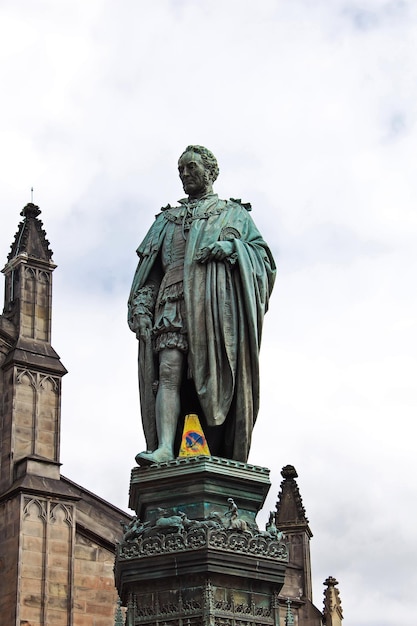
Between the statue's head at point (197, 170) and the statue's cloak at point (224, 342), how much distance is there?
583 mm

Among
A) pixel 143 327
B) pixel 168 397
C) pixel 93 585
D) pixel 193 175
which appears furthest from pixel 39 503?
pixel 168 397

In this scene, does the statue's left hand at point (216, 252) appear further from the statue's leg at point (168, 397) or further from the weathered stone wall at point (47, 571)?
the weathered stone wall at point (47, 571)

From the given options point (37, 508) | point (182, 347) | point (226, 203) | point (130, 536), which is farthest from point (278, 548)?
point (37, 508)

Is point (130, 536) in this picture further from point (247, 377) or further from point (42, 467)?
point (42, 467)

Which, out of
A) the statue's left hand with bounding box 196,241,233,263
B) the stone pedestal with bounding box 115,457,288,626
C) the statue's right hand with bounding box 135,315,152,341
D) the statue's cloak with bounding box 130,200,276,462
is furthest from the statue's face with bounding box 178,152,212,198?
the stone pedestal with bounding box 115,457,288,626

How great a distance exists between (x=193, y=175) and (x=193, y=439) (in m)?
1.90

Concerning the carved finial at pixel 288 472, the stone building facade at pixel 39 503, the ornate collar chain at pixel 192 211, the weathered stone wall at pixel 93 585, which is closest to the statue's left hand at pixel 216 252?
the ornate collar chain at pixel 192 211

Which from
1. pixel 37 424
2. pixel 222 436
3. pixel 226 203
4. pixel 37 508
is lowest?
pixel 222 436

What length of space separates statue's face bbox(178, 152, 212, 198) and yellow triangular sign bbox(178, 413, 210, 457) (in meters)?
1.67

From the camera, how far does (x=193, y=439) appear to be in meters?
7.46

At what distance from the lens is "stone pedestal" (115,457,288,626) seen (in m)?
6.70

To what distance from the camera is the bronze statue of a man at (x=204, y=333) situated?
297 inches

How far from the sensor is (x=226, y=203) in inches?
325

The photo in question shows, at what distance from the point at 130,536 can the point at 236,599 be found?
0.73 meters
